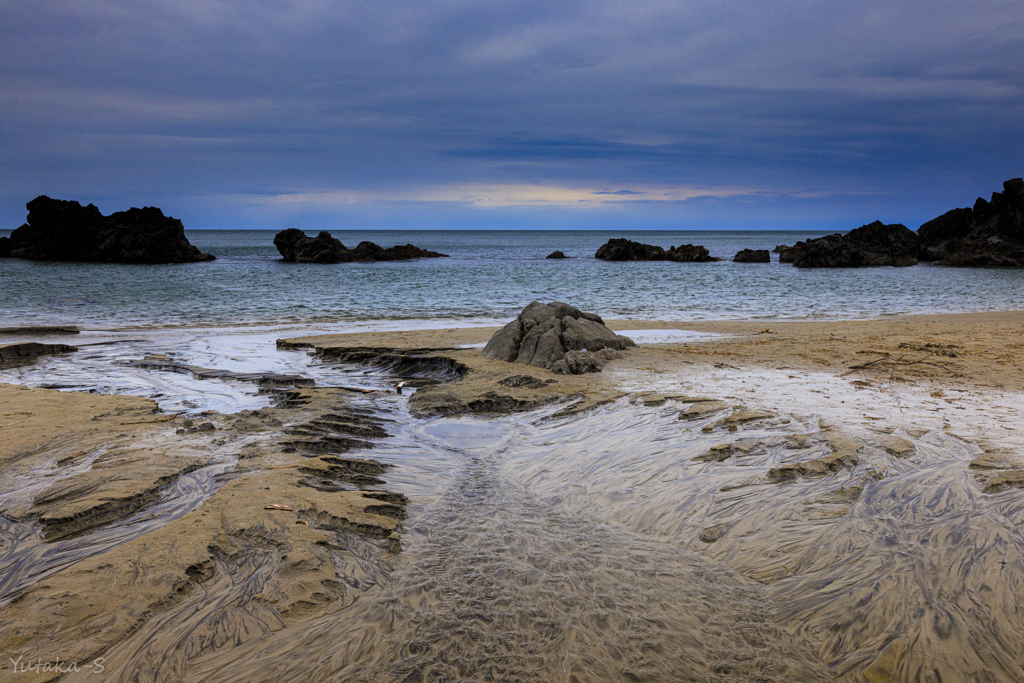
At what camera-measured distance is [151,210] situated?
62406mm

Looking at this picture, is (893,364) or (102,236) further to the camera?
(102,236)

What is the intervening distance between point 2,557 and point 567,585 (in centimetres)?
345

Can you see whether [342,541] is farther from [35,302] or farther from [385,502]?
[35,302]

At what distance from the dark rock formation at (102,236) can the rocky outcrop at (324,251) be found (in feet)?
28.2

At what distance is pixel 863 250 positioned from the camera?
55.1m

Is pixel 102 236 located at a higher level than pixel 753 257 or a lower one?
higher

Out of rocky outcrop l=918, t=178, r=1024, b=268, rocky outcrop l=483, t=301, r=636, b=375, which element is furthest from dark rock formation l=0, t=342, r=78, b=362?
rocky outcrop l=918, t=178, r=1024, b=268

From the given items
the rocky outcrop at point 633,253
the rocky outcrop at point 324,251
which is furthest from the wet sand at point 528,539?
the rocky outcrop at point 633,253

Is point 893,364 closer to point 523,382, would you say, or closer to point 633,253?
point 523,382

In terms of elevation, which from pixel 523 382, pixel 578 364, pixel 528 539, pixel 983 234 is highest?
pixel 983 234

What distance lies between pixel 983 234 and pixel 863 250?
472 inches

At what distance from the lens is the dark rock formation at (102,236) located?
191 ft

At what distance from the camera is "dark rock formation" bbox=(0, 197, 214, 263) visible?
58312 millimetres

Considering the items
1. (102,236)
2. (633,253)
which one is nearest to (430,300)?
(633,253)
